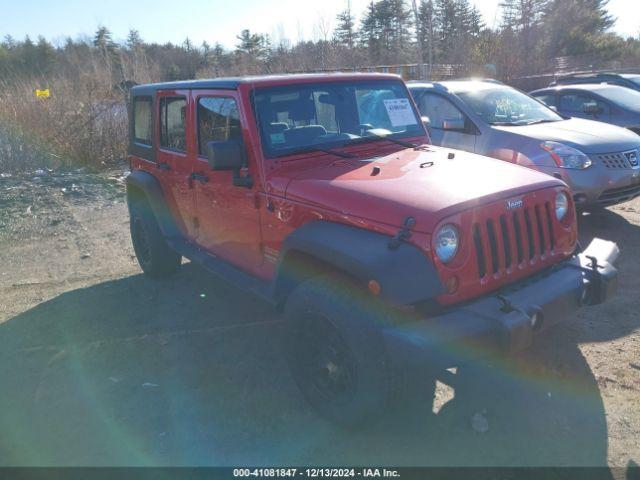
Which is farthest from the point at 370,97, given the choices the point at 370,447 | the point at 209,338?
the point at 370,447

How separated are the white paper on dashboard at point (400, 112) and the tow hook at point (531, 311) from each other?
196 centimetres

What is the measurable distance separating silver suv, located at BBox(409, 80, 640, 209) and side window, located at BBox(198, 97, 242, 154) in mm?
3260

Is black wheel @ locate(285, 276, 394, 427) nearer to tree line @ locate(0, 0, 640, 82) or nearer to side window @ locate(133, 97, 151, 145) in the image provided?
side window @ locate(133, 97, 151, 145)

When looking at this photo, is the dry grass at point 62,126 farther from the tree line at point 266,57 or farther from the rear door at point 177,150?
the rear door at point 177,150

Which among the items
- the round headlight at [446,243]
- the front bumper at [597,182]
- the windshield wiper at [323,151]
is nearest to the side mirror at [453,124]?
the front bumper at [597,182]

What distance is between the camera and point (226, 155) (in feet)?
11.3

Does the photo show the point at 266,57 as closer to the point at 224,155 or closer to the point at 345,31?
the point at 345,31

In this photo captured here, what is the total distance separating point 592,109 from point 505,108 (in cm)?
279

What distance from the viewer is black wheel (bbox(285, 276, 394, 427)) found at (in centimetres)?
271

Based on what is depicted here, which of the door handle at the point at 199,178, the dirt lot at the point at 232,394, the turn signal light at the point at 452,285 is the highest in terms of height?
the door handle at the point at 199,178

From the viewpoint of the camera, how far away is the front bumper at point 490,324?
2518 millimetres

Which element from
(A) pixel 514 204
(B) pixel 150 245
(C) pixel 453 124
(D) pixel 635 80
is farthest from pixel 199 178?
(D) pixel 635 80

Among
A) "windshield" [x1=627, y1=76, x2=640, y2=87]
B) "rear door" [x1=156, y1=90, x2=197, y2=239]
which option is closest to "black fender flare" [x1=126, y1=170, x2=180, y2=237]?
"rear door" [x1=156, y1=90, x2=197, y2=239]

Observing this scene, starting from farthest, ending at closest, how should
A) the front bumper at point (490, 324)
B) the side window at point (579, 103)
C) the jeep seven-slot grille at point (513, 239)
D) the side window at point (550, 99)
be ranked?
the side window at point (550, 99)
the side window at point (579, 103)
the jeep seven-slot grille at point (513, 239)
the front bumper at point (490, 324)
